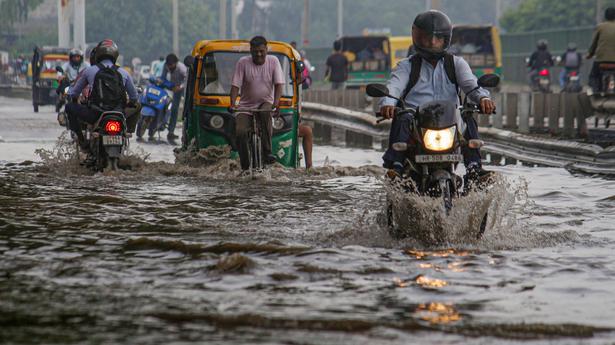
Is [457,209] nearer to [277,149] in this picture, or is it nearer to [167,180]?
[167,180]

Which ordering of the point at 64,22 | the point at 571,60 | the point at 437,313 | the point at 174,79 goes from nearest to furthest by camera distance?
the point at 437,313
the point at 174,79
the point at 571,60
the point at 64,22

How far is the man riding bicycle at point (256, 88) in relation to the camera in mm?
14609

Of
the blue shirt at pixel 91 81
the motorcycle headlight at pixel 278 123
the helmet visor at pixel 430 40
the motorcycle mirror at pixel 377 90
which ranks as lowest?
the motorcycle headlight at pixel 278 123

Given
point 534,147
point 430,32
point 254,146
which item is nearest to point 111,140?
point 254,146

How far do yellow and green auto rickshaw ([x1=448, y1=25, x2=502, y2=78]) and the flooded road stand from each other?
79.0 feet

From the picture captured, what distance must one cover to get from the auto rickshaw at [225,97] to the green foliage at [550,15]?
2443 inches

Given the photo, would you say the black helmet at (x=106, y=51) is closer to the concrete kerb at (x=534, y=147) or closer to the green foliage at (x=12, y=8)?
the concrete kerb at (x=534, y=147)

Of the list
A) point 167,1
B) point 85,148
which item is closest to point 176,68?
point 85,148

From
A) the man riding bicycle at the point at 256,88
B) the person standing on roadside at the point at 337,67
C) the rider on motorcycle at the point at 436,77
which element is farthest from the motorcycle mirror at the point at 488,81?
the person standing on roadside at the point at 337,67

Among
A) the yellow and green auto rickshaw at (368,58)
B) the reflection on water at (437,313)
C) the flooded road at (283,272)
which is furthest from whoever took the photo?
the yellow and green auto rickshaw at (368,58)

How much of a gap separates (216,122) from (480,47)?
73.0ft

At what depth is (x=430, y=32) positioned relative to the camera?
30.4ft

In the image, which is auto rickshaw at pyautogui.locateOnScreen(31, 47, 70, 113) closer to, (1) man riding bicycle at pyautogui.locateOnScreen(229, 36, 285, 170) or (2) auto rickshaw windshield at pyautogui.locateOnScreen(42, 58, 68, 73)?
(2) auto rickshaw windshield at pyautogui.locateOnScreen(42, 58, 68, 73)

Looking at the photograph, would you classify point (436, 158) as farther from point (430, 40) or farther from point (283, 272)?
point (283, 272)
